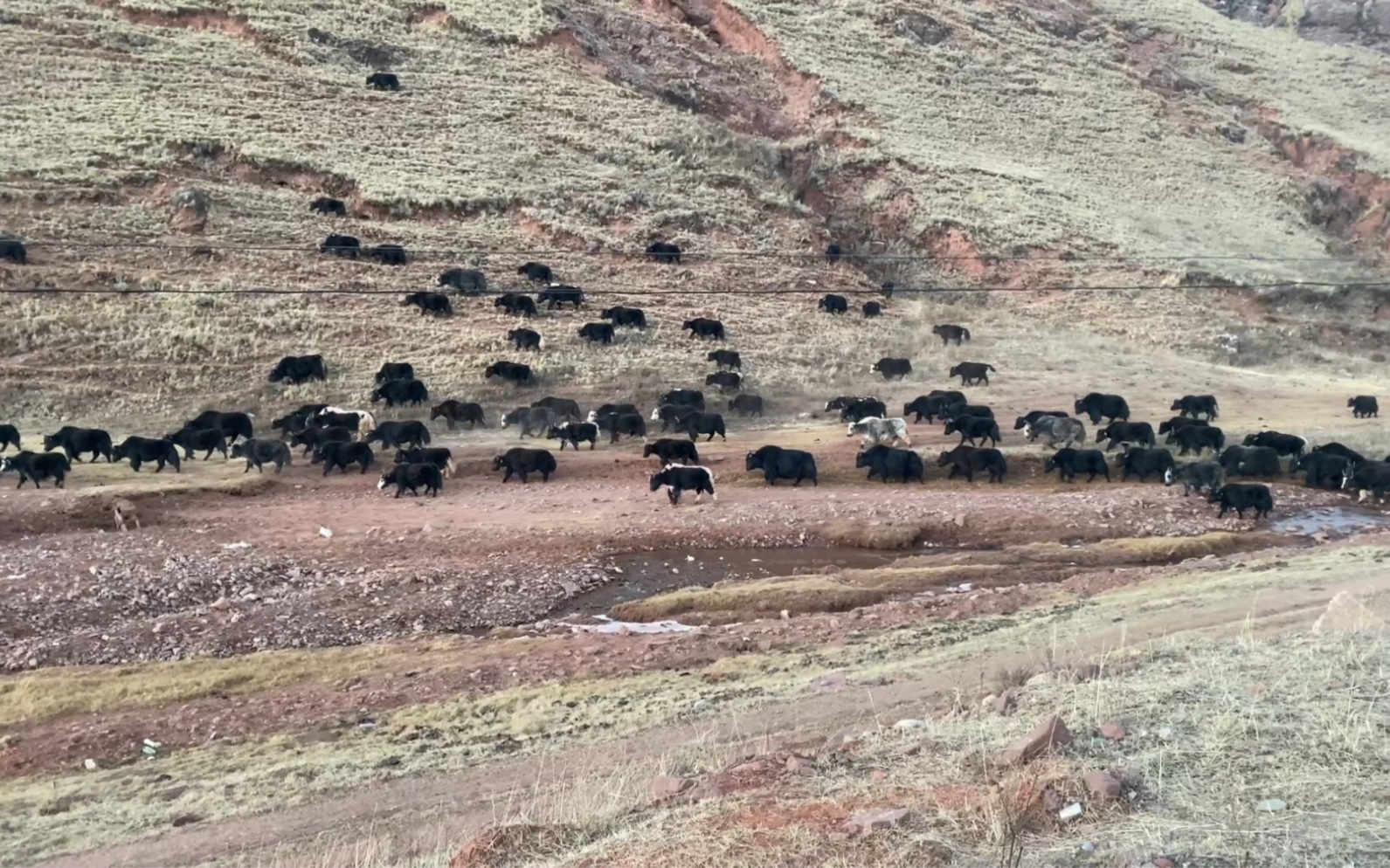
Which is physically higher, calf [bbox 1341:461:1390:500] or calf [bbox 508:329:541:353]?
calf [bbox 508:329:541:353]

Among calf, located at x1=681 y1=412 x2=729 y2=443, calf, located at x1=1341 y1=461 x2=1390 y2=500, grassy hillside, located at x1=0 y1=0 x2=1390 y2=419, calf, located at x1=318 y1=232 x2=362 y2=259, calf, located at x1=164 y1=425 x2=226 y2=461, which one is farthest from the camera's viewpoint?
calf, located at x1=318 y1=232 x2=362 y2=259

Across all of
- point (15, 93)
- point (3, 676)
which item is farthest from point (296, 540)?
point (15, 93)

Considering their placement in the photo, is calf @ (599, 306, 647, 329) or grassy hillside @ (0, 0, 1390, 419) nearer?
grassy hillside @ (0, 0, 1390, 419)

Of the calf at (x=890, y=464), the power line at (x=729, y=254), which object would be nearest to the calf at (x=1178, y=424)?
the calf at (x=890, y=464)

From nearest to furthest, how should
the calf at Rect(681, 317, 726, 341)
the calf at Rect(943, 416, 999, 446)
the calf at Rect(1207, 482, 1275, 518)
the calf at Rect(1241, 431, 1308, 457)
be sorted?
the calf at Rect(1207, 482, 1275, 518) → the calf at Rect(1241, 431, 1308, 457) → the calf at Rect(943, 416, 999, 446) → the calf at Rect(681, 317, 726, 341)

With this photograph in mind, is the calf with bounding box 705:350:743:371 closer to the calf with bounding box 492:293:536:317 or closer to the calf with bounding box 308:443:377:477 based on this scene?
the calf with bounding box 492:293:536:317

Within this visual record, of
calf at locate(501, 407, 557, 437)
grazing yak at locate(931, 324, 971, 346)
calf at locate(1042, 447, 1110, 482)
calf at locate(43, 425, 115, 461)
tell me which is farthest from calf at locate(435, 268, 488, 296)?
calf at locate(1042, 447, 1110, 482)

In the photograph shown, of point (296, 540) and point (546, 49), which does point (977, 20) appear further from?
point (296, 540)

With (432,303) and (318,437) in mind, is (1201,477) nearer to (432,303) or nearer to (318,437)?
(318,437)
